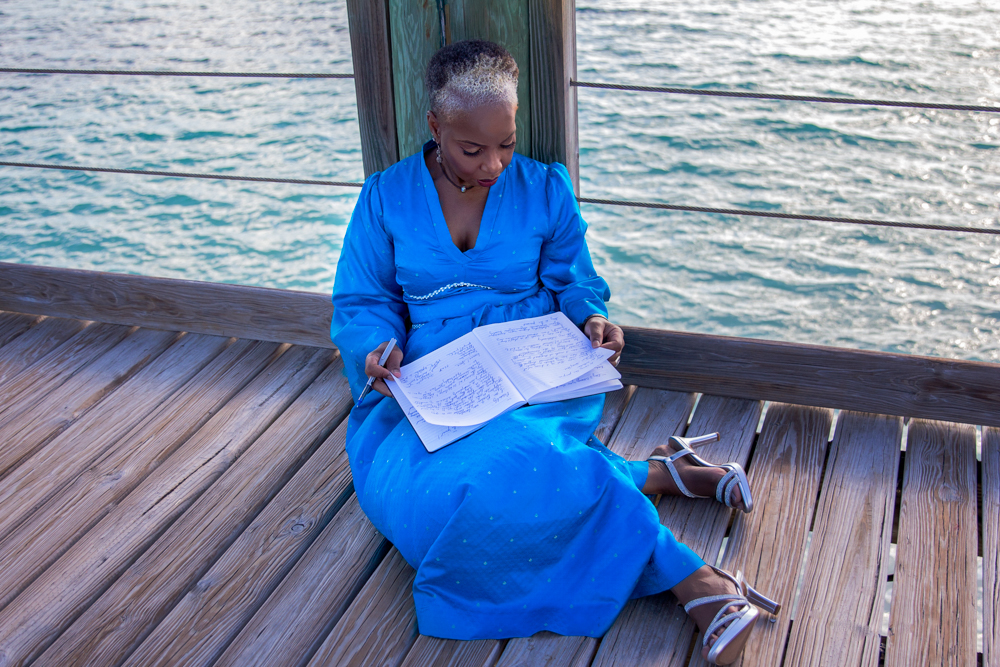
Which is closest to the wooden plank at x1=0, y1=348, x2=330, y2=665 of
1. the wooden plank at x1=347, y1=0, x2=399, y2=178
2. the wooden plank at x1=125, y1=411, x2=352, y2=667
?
the wooden plank at x1=125, y1=411, x2=352, y2=667

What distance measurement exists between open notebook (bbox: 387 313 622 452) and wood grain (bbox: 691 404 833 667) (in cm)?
41

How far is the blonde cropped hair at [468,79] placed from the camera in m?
1.54

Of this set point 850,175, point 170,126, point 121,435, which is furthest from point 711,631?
point 170,126

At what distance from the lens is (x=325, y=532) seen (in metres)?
1.75

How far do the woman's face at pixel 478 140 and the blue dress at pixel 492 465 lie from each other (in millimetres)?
152

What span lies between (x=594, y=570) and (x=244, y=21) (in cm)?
1048

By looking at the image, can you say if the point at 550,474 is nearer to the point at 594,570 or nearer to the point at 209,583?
the point at 594,570

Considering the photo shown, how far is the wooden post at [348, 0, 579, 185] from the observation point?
1.81m

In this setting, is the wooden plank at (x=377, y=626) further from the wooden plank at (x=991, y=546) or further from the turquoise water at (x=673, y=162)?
the turquoise water at (x=673, y=162)

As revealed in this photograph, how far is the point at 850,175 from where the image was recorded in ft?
25.0

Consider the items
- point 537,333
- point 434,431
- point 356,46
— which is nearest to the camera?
point 434,431

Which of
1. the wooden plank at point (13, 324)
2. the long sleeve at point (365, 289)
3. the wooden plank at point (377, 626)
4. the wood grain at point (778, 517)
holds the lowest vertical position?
the wooden plank at point (377, 626)

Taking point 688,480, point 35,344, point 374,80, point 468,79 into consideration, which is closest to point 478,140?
point 468,79

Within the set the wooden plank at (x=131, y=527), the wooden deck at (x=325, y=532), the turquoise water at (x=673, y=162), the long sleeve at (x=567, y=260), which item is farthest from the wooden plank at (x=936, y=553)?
the turquoise water at (x=673, y=162)
